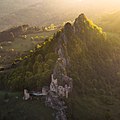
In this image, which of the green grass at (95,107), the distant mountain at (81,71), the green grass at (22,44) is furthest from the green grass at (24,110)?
the green grass at (22,44)

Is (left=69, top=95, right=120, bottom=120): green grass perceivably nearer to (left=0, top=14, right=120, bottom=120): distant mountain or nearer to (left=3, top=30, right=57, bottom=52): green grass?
(left=0, top=14, right=120, bottom=120): distant mountain

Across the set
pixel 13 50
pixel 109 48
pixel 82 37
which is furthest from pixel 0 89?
pixel 13 50

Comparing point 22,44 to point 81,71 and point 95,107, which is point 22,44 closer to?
point 81,71

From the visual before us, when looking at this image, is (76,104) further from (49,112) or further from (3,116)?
(3,116)

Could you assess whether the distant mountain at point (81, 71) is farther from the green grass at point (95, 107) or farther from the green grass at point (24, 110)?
the green grass at point (24, 110)

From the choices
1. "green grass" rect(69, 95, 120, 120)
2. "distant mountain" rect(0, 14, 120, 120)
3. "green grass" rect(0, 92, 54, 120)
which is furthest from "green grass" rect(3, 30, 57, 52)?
"green grass" rect(0, 92, 54, 120)
